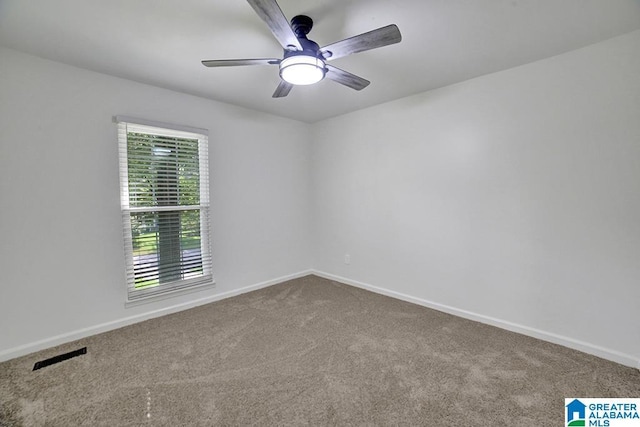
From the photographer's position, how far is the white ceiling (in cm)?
167

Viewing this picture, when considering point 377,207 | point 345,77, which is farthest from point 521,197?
point 345,77

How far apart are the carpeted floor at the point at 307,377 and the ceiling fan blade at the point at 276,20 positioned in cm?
218

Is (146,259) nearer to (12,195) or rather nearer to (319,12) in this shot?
(12,195)

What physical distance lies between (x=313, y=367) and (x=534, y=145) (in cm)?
262

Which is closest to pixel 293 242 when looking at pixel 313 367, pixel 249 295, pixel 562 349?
pixel 249 295

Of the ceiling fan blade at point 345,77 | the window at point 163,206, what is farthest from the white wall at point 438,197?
the ceiling fan blade at point 345,77

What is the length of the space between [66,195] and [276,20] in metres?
2.35

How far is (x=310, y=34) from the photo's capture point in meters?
1.95

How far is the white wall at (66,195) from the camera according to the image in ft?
7.11

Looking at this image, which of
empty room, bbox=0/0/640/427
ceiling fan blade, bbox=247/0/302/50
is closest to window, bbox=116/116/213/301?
empty room, bbox=0/0/640/427

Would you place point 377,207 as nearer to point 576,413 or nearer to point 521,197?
point 521,197

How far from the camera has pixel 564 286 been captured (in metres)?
2.31

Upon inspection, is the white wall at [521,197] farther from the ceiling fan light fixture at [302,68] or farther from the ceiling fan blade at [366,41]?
the ceiling fan light fixture at [302,68]

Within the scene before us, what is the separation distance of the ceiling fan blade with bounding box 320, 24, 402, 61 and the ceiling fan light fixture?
0.09 meters
